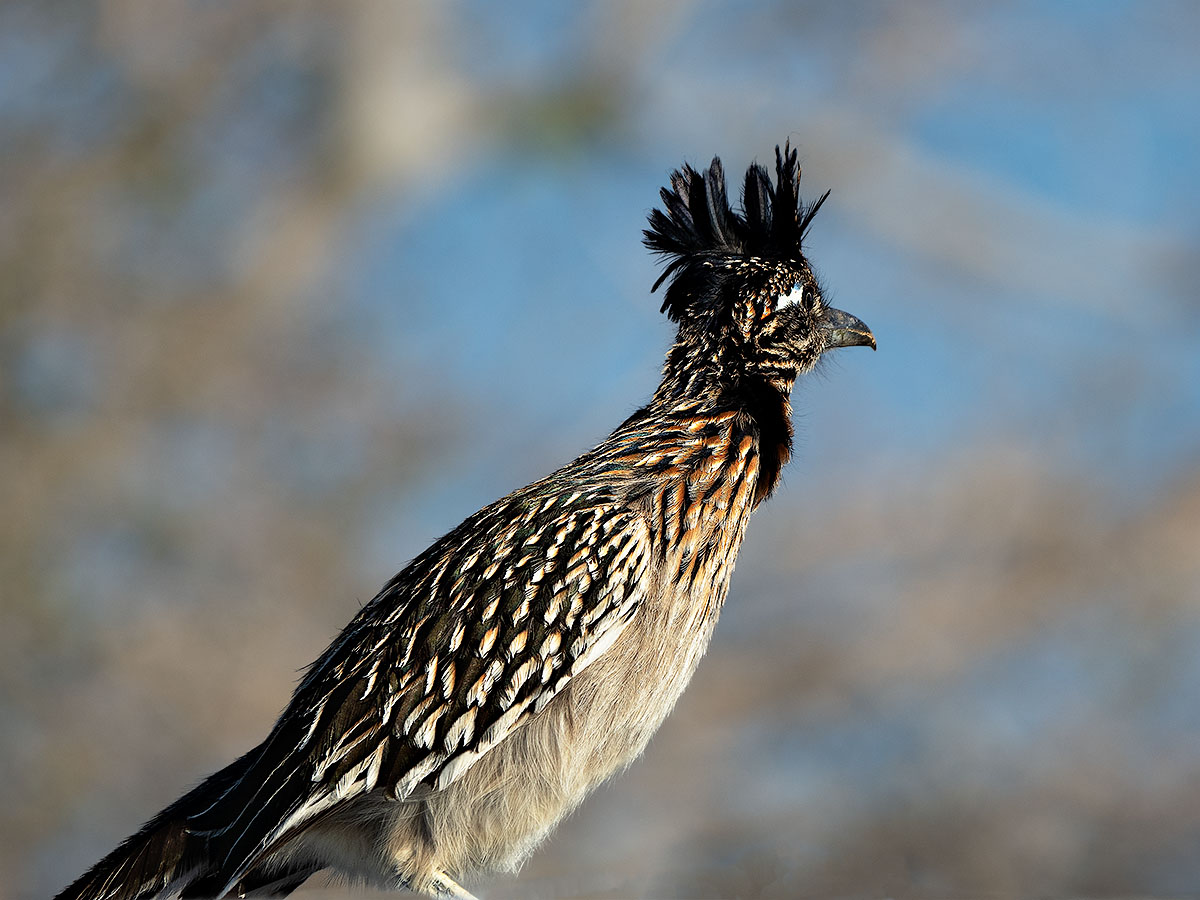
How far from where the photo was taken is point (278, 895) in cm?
540

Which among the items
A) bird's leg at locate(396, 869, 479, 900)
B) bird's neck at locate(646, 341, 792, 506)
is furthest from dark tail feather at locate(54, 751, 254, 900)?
bird's neck at locate(646, 341, 792, 506)

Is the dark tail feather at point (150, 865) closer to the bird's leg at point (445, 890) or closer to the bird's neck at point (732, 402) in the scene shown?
the bird's leg at point (445, 890)

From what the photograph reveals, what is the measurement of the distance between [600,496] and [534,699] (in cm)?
93

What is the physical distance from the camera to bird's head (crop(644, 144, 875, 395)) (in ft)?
19.2

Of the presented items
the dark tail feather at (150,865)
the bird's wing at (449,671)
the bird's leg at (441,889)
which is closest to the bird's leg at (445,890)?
the bird's leg at (441,889)

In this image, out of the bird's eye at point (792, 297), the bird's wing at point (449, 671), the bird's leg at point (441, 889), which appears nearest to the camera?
the bird's wing at point (449, 671)

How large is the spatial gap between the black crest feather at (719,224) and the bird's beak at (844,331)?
333mm

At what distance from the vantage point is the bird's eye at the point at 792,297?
5934mm

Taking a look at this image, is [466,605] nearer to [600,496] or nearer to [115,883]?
[600,496]

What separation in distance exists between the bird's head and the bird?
388 mm

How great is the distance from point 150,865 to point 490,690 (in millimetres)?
1552

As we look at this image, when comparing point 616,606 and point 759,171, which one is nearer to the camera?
point 616,606

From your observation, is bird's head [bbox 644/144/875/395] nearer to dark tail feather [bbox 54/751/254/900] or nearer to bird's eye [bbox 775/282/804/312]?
bird's eye [bbox 775/282/804/312]

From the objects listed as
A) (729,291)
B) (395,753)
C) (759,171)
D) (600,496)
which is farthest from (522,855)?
(759,171)
